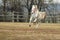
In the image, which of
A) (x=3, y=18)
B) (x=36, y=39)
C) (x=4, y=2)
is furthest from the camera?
(x=4, y=2)

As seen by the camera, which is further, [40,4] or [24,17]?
[40,4]

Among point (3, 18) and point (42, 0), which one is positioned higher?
point (42, 0)

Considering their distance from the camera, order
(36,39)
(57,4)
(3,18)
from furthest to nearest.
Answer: (57,4) < (3,18) < (36,39)

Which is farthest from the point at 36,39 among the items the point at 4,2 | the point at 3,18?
the point at 4,2

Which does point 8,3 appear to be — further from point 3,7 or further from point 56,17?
point 56,17

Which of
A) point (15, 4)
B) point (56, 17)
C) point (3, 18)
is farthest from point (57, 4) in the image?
point (3, 18)

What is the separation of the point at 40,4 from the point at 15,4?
2593mm

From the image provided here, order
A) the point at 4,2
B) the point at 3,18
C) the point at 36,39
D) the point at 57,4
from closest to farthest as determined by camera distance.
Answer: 1. the point at 36,39
2. the point at 3,18
3. the point at 4,2
4. the point at 57,4

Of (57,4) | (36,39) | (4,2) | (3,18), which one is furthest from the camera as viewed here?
(57,4)

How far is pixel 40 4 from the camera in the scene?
972 inches

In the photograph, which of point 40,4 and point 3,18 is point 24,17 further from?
point 40,4

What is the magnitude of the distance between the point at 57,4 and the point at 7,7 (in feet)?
18.1

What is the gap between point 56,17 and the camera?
19719mm

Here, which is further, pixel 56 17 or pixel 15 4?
pixel 15 4
